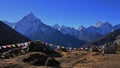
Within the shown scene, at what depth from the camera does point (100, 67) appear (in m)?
36.1

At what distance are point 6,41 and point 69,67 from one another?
396 ft

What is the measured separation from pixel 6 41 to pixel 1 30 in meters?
24.8

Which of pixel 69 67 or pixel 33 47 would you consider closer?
pixel 69 67

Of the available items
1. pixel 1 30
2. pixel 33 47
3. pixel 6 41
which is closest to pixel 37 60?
pixel 33 47

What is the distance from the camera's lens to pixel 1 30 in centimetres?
17600

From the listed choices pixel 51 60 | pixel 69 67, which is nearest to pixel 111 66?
pixel 69 67

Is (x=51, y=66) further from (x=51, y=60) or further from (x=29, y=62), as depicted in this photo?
(x=29, y=62)

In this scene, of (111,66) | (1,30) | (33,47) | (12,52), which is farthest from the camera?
(1,30)

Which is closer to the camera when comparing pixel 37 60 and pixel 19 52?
pixel 37 60

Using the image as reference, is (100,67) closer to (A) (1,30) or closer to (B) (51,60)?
(B) (51,60)

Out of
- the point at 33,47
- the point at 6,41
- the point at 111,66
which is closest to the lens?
the point at 111,66

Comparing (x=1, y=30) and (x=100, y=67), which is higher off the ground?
(x=1, y=30)

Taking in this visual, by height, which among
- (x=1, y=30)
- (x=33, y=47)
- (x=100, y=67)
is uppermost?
(x=1, y=30)

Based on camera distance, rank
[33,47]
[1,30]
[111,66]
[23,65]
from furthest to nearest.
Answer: [1,30], [33,47], [111,66], [23,65]
